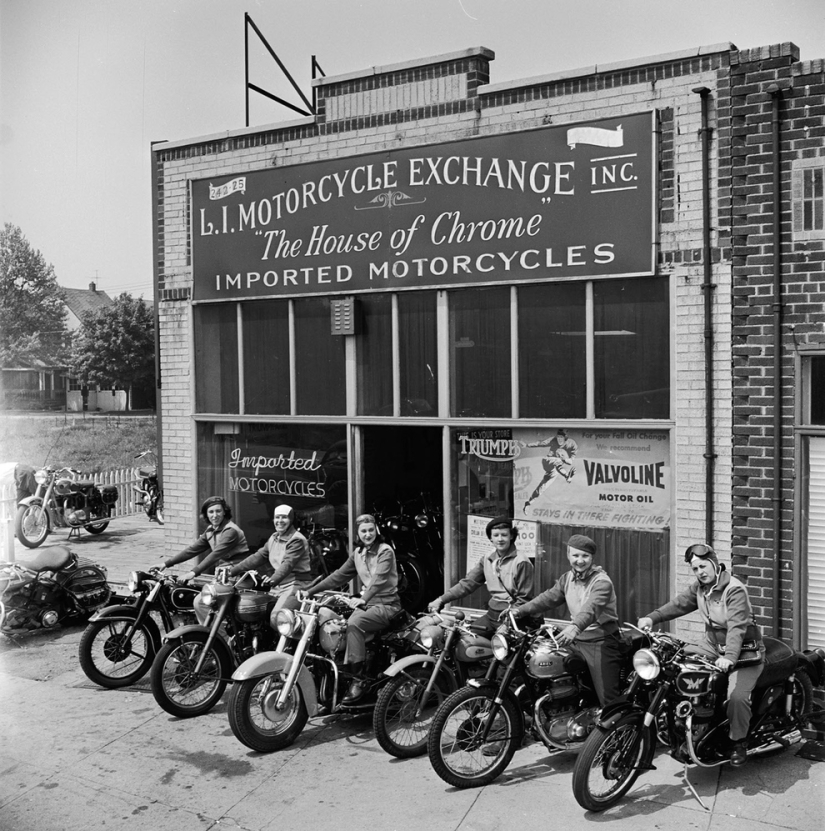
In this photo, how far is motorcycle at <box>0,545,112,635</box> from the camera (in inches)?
411

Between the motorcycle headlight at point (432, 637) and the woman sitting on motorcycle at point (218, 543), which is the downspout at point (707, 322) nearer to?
the motorcycle headlight at point (432, 637)

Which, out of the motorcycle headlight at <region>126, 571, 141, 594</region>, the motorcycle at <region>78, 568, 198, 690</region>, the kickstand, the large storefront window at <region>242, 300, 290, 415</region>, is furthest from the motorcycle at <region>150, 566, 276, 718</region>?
the kickstand

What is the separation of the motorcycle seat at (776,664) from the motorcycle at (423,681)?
2003 mm

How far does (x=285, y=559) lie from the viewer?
859cm

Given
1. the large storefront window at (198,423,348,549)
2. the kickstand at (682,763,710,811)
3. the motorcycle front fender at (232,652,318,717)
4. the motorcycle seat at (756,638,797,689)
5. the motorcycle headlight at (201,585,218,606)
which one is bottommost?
the kickstand at (682,763,710,811)

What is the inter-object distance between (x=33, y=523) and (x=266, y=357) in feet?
24.4

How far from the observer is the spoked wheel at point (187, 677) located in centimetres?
778

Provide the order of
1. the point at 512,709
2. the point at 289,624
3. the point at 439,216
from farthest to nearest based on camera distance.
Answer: the point at 439,216 < the point at 289,624 < the point at 512,709

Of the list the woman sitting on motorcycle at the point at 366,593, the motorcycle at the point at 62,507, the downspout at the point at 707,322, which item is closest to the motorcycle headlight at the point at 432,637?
the woman sitting on motorcycle at the point at 366,593

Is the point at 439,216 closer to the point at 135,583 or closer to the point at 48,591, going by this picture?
the point at 135,583

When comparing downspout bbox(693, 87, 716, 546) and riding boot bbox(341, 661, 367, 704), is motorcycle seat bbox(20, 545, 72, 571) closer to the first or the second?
riding boot bbox(341, 661, 367, 704)

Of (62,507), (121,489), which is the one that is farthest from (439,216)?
(121,489)

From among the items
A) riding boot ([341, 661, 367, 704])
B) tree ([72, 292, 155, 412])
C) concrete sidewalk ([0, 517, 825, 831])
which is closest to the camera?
concrete sidewalk ([0, 517, 825, 831])

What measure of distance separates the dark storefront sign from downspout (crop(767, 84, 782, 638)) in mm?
1071
